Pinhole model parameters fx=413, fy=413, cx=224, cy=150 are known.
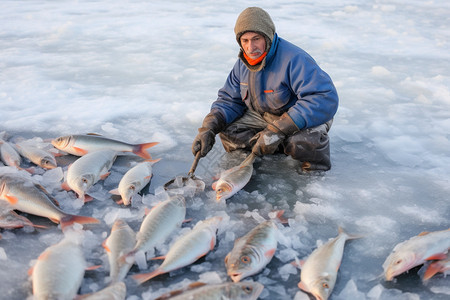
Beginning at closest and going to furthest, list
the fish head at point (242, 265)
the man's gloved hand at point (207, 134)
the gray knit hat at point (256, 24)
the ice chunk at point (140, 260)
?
the fish head at point (242, 265), the ice chunk at point (140, 260), the gray knit hat at point (256, 24), the man's gloved hand at point (207, 134)

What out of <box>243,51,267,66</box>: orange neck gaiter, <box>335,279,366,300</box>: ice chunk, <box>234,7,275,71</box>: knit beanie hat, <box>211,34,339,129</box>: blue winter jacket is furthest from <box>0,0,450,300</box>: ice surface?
<box>234,7,275,71</box>: knit beanie hat

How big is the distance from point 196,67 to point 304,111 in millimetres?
3840

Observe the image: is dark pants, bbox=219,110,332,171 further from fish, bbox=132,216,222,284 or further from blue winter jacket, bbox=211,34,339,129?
fish, bbox=132,216,222,284

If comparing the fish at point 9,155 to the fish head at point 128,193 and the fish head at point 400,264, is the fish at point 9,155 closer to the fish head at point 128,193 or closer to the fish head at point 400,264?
the fish head at point 128,193

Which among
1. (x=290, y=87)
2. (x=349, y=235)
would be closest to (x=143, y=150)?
(x=290, y=87)

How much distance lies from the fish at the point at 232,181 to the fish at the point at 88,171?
906 millimetres

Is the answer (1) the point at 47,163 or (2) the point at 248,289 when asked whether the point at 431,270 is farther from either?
(1) the point at 47,163

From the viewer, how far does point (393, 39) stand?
884cm

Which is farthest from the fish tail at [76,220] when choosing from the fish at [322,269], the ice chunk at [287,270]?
the fish at [322,269]

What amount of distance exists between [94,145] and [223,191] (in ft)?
4.43

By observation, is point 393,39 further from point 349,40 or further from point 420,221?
point 420,221

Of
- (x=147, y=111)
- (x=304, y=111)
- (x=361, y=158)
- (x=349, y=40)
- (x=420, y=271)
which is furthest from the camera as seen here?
(x=349, y=40)

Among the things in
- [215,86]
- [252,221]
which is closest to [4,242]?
[252,221]

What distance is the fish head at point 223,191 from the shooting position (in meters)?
3.00
